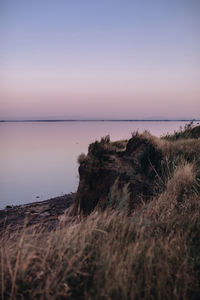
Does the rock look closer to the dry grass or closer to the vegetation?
the vegetation

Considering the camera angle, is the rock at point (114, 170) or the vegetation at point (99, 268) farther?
the rock at point (114, 170)

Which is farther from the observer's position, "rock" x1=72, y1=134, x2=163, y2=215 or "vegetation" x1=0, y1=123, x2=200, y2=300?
"rock" x1=72, y1=134, x2=163, y2=215

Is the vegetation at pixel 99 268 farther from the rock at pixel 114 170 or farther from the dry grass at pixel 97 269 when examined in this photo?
the rock at pixel 114 170

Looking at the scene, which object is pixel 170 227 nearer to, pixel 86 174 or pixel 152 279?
pixel 152 279

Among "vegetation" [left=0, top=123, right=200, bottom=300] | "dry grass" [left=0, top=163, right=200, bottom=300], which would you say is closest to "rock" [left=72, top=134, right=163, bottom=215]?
"vegetation" [left=0, top=123, right=200, bottom=300]

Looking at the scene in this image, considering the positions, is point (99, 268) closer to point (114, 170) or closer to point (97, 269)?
point (97, 269)

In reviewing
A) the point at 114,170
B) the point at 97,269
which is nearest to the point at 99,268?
the point at 97,269

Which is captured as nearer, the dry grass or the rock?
the dry grass

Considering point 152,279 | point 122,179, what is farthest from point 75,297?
point 122,179

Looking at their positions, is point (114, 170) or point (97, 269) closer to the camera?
point (97, 269)

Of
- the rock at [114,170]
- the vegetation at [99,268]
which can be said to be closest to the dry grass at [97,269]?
the vegetation at [99,268]

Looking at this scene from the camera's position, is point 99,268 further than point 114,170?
No

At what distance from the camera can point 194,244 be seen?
145 inches

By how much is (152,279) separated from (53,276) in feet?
2.98
